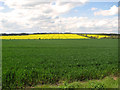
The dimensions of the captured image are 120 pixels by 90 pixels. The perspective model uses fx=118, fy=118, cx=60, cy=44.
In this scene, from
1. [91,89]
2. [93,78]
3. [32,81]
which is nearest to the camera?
[91,89]

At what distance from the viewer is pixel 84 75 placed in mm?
7664

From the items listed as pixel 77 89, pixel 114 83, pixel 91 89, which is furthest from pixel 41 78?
pixel 114 83

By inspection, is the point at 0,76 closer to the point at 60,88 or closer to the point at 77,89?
the point at 60,88

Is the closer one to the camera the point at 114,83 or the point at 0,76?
the point at 114,83

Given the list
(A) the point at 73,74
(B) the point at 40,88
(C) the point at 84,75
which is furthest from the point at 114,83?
(B) the point at 40,88

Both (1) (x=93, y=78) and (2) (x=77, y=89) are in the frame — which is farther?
(1) (x=93, y=78)

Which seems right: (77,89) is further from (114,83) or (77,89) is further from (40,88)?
(114,83)

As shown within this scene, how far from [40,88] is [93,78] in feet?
11.6

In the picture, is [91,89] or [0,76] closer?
[91,89]

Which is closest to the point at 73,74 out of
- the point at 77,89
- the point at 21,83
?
the point at 77,89

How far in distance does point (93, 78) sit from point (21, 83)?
434cm

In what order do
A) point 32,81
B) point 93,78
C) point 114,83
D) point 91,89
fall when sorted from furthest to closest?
point 93,78 < point 32,81 < point 114,83 < point 91,89

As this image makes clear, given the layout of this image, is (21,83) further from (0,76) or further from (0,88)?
(0,76)

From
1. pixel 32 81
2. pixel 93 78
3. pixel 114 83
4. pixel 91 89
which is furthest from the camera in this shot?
pixel 93 78
